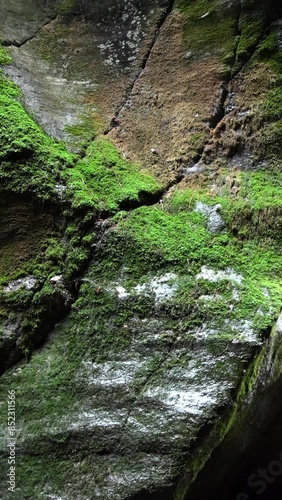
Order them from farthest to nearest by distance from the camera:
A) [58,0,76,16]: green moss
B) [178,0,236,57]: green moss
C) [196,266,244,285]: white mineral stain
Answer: [58,0,76,16]: green moss < [178,0,236,57]: green moss < [196,266,244,285]: white mineral stain

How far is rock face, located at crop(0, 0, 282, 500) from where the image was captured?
3.08 metres

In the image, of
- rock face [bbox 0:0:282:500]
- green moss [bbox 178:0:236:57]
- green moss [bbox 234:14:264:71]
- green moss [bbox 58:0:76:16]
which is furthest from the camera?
green moss [bbox 58:0:76:16]

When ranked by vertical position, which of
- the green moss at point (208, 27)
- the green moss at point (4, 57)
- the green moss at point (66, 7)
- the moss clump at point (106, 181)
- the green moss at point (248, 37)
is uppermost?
the green moss at point (66, 7)

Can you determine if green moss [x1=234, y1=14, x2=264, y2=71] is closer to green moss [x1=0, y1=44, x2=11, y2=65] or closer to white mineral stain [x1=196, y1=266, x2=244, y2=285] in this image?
white mineral stain [x1=196, y1=266, x2=244, y2=285]

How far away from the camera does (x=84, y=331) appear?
3.73m

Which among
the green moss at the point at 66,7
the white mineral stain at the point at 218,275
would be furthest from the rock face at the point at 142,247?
the green moss at the point at 66,7

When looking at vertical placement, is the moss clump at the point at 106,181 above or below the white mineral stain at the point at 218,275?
above

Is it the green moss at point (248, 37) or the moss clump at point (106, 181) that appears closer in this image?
the moss clump at point (106, 181)

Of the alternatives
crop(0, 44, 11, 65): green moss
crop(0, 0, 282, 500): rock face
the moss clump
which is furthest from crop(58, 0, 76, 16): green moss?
the moss clump

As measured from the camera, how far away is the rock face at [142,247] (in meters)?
3.08

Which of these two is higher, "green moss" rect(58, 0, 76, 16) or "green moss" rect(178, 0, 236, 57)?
"green moss" rect(58, 0, 76, 16)

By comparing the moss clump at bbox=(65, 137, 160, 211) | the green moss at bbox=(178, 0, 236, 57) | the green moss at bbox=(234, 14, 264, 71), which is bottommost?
the moss clump at bbox=(65, 137, 160, 211)

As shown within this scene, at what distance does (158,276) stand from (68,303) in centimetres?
79

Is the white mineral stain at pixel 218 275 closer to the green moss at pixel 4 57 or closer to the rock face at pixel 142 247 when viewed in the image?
the rock face at pixel 142 247
